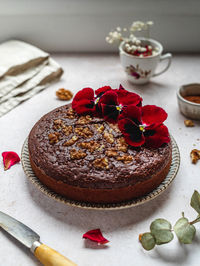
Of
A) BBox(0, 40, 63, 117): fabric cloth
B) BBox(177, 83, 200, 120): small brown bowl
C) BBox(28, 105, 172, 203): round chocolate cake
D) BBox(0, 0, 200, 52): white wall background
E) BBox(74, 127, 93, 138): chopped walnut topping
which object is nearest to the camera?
BBox(28, 105, 172, 203): round chocolate cake

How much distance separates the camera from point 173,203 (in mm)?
1019

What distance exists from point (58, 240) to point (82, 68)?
1001mm

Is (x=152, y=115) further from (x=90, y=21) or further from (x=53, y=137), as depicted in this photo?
(x=90, y=21)

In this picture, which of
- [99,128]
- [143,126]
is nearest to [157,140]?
[143,126]

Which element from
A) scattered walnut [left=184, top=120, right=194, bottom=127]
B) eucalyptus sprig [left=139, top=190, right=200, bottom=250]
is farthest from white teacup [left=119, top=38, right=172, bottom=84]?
eucalyptus sprig [left=139, top=190, right=200, bottom=250]

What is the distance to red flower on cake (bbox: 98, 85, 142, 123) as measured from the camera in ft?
3.63

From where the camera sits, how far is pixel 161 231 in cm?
86

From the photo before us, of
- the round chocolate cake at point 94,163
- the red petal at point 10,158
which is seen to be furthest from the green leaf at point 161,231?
the red petal at point 10,158

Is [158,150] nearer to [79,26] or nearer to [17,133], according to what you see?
[17,133]

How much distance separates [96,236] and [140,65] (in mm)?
831

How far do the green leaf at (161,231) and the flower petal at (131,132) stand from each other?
24 centimetres

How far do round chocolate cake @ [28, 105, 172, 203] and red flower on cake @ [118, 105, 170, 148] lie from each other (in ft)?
0.06

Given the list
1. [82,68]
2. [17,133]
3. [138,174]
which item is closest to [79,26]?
[82,68]

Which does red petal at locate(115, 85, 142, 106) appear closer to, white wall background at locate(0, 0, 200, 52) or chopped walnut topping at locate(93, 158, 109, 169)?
chopped walnut topping at locate(93, 158, 109, 169)
